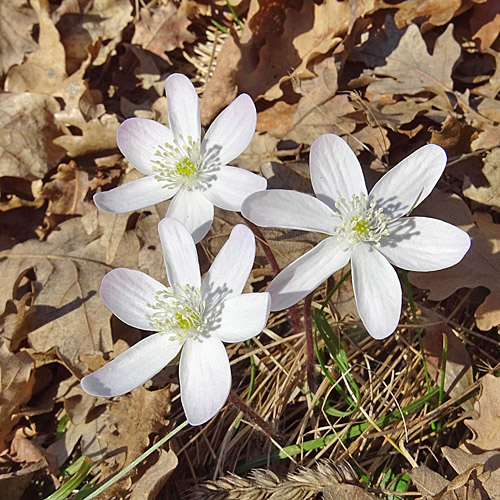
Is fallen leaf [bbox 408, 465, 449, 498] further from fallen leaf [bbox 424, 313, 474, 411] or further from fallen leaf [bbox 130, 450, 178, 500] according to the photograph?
fallen leaf [bbox 130, 450, 178, 500]

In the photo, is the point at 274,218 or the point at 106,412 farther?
the point at 106,412

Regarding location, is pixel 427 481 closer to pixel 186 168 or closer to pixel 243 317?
pixel 243 317

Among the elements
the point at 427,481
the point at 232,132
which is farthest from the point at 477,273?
the point at 232,132

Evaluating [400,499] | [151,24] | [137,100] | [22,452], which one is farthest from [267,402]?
[151,24]

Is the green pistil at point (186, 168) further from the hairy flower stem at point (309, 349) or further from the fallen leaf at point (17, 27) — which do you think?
the fallen leaf at point (17, 27)

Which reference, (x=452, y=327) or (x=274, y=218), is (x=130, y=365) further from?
(x=452, y=327)

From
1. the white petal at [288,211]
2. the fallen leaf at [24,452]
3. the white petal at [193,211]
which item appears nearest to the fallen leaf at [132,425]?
the fallen leaf at [24,452]
